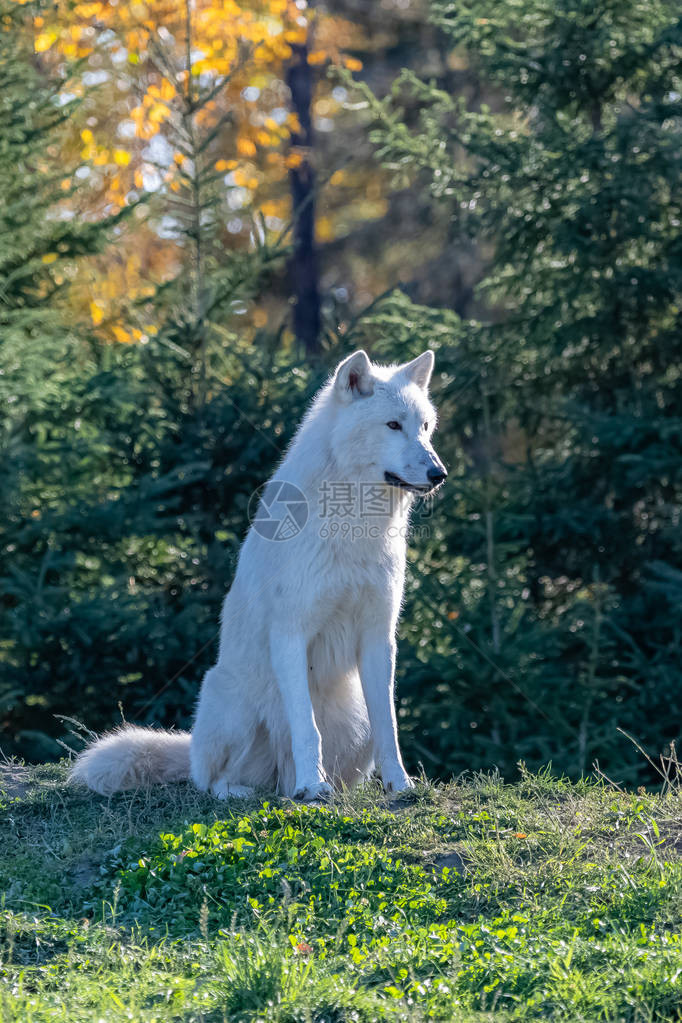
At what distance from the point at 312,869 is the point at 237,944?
0.83 m

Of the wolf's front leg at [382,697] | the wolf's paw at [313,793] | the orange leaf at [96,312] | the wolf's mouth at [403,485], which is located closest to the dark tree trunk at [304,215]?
the orange leaf at [96,312]

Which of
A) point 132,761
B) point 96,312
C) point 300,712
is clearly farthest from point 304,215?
point 300,712

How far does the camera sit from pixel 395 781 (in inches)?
222

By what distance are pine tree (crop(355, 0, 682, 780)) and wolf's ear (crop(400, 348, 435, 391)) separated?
270 cm

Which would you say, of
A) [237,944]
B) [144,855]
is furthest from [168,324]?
[237,944]

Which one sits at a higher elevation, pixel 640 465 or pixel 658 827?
pixel 640 465

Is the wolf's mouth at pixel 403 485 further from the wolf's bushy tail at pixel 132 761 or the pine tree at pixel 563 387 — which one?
the pine tree at pixel 563 387

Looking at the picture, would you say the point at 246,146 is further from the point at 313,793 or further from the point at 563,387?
the point at 313,793

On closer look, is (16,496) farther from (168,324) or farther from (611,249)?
(611,249)

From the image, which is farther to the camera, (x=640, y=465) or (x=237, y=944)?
(x=640, y=465)

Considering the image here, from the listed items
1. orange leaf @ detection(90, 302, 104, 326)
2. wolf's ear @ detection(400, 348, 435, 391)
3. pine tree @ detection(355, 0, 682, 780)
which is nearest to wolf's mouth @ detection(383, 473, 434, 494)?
wolf's ear @ detection(400, 348, 435, 391)

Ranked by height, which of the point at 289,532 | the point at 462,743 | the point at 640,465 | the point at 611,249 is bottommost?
the point at 462,743

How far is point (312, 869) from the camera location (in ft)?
14.6

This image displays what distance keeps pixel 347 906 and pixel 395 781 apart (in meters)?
1.54
